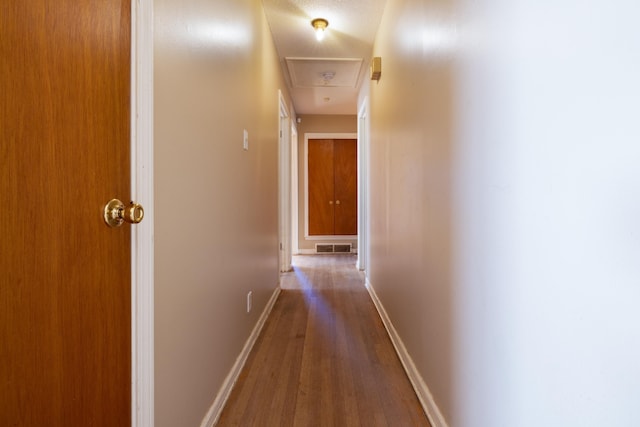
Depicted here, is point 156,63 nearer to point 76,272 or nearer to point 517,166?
point 76,272

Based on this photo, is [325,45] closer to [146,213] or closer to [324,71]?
[324,71]

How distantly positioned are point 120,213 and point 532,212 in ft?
3.12

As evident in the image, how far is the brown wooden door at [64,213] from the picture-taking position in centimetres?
49

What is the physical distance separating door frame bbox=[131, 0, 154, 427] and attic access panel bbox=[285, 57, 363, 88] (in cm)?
257

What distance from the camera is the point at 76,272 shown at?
0.62 m

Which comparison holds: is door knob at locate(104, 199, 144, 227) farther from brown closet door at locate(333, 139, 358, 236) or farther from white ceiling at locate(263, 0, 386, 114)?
brown closet door at locate(333, 139, 358, 236)

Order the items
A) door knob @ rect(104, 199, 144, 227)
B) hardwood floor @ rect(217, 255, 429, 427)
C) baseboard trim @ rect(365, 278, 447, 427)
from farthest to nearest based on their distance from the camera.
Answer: hardwood floor @ rect(217, 255, 429, 427)
baseboard trim @ rect(365, 278, 447, 427)
door knob @ rect(104, 199, 144, 227)

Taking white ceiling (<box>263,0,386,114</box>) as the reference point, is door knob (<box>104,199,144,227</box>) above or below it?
Result: below

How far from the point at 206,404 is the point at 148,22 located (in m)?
1.37

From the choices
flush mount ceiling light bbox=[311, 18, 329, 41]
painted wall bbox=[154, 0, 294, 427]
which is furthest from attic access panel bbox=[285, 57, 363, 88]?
painted wall bbox=[154, 0, 294, 427]

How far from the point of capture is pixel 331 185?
5.36 metres

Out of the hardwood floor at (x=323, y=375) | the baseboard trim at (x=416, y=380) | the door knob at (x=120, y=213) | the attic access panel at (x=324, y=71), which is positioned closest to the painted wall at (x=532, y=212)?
the baseboard trim at (x=416, y=380)

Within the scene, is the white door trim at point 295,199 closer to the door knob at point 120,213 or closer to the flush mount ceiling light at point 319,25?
the flush mount ceiling light at point 319,25

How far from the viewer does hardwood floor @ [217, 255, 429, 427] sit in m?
1.36
